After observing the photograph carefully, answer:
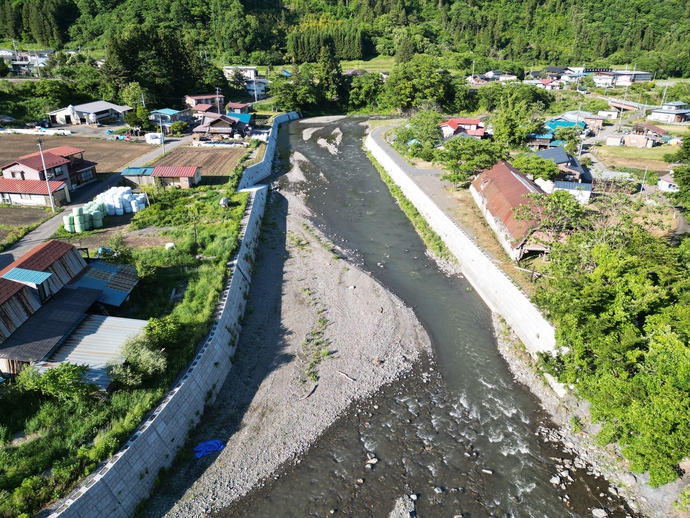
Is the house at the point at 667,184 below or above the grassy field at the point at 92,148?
below

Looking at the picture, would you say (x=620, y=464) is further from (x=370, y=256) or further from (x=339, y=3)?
(x=339, y=3)

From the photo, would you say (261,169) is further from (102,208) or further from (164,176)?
(102,208)

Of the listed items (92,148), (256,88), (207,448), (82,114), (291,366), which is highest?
(256,88)

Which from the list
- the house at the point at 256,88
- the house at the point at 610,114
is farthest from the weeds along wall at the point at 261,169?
the house at the point at 610,114

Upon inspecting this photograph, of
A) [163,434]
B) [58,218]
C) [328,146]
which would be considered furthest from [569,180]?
[58,218]

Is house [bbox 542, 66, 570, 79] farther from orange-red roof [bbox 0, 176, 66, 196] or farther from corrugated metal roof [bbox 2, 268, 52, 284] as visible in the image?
corrugated metal roof [bbox 2, 268, 52, 284]

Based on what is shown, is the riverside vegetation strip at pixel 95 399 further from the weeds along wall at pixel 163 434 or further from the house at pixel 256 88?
the house at pixel 256 88

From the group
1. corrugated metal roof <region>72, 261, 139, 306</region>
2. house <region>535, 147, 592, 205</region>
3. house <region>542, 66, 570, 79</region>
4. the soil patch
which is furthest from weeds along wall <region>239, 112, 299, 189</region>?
house <region>542, 66, 570, 79</region>
